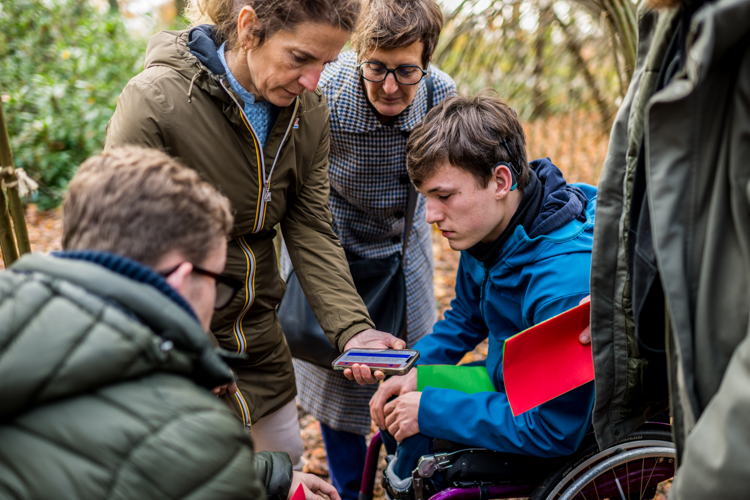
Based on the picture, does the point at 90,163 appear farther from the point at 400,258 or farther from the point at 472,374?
the point at 400,258

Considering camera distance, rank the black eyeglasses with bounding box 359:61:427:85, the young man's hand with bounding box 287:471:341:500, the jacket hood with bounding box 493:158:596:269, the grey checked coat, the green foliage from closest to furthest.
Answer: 1. the young man's hand with bounding box 287:471:341:500
2. the jacket hood with bounding box 493:158:596:269
3. the black eyeglasses with bounding box 359:61:427:85
4. the grey checked coat
5. the green foliage

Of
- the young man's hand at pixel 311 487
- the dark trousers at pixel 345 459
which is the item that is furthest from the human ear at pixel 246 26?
the dark trousers at pixel 345 459

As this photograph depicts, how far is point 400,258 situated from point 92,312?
1.98 meters

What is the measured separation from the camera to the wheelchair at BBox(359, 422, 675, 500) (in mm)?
2135

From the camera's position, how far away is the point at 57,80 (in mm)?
8320

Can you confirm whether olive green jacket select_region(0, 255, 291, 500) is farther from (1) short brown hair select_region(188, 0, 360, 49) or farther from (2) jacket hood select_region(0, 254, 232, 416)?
(1) short brown hair select_region(188, 0, 360, 49)

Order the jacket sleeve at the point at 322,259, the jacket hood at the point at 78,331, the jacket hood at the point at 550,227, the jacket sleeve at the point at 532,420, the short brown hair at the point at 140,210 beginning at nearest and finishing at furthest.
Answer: the jacket hood at the point at 78,331, the short brown hair at the point at 140,210, the jacket sleeve at the point at 532,420, the jacket hood at the point at 550,227, the jacket sleeve at the point at 322,259

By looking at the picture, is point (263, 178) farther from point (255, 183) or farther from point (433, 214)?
point (433, 214)

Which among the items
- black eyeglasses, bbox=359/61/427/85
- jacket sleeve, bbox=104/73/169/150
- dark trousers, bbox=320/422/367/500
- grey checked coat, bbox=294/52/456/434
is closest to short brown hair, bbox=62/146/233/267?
jacket sleeve, bbox=104/73/169/150

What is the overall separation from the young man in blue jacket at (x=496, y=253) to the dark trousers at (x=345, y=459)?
2.66 ft

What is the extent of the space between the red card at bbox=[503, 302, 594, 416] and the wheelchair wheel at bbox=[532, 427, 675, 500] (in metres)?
0.32

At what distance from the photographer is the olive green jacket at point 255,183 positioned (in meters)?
1.96

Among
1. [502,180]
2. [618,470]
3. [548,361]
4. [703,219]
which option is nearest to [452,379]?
[548,361]

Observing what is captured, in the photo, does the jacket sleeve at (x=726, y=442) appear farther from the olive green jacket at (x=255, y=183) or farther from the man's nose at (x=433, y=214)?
the olive green jacket at (x=255, y=183)
